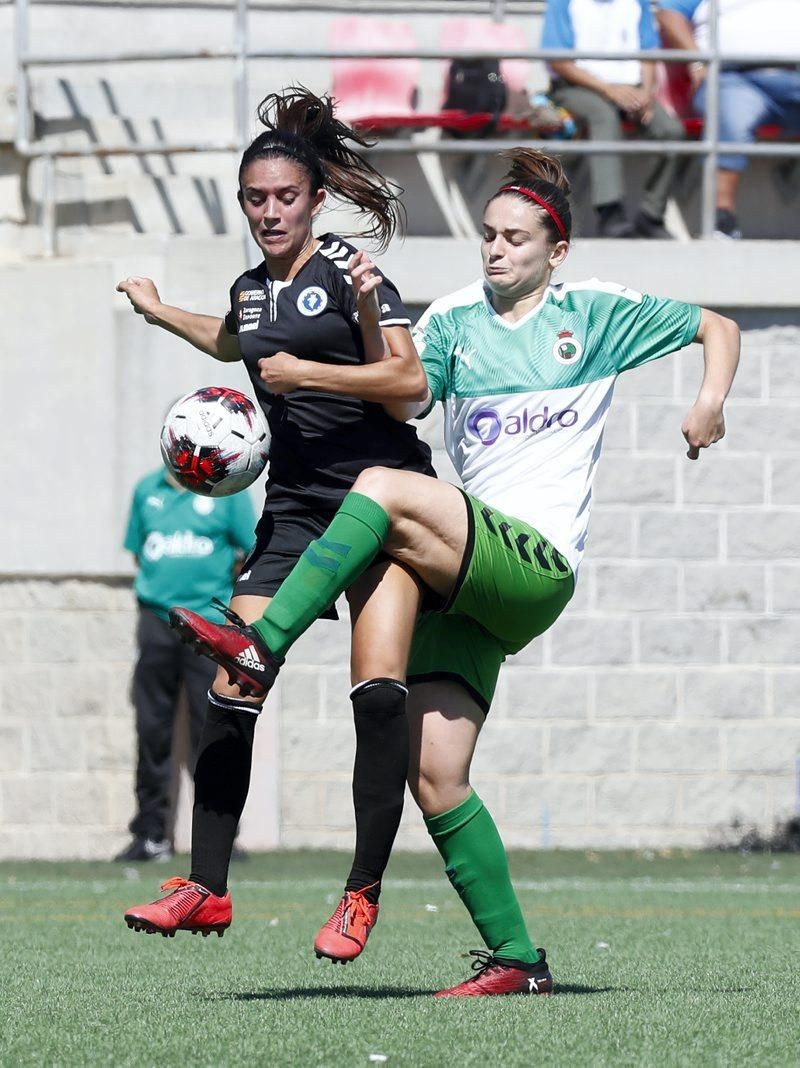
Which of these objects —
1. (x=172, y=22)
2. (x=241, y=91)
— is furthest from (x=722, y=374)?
(x=172, y=22)

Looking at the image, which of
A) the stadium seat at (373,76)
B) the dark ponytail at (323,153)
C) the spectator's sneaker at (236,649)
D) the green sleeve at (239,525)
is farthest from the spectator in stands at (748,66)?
the spectator's sneaker at (236,649)

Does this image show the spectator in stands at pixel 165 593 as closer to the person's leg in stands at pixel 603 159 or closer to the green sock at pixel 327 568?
the person's leg in stands at pixel 603 159

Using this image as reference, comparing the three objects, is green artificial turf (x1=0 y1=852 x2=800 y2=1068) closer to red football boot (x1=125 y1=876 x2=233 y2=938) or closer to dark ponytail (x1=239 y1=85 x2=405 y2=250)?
red football boot (x1=125 y1=876 x2=233 y2=938)

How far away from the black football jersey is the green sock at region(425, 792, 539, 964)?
0.82 metres

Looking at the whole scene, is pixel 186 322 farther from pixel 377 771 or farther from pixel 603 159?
pixel 603 159

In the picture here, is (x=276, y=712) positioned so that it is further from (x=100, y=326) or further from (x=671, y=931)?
(x=671, y=931)

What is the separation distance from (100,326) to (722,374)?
6.08 metres

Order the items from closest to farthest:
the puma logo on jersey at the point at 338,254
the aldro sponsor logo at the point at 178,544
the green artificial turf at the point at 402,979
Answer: the green artificial turf at the point at 402,979, the puma logo on jersey at the point at 338,254, the aldro sponsor logo at the point at 178,544

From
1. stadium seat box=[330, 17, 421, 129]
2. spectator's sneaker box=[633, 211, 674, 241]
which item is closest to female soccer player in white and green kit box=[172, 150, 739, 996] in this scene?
spectator's sneaker box=[633, 211, 674, 241]

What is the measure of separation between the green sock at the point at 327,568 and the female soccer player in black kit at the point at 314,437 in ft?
0.38

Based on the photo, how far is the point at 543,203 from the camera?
4891 millimetres

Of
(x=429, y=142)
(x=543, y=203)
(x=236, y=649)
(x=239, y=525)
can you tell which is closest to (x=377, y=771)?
(x=236, y=649)

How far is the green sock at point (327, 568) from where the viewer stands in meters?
4.31

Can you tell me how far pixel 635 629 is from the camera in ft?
33.6
